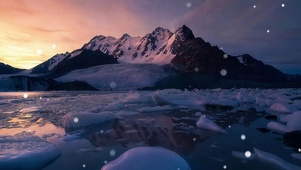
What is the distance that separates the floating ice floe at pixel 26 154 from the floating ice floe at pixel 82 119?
2.13 metres

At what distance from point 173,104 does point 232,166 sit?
1322 cm

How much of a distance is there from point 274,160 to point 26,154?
5006mm

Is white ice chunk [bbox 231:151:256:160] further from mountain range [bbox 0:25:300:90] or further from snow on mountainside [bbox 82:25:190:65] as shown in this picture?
snow on mountainside [bbox 82:25:190:65]

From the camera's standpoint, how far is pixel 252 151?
5039 mm

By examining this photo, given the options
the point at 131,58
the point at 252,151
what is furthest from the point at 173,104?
the point at 131,58

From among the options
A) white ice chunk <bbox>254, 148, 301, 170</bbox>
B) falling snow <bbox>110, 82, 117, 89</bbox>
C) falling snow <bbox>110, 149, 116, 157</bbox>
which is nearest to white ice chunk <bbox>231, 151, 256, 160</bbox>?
white ice chunk <bbox>254, 148, 301, 170</bbox>

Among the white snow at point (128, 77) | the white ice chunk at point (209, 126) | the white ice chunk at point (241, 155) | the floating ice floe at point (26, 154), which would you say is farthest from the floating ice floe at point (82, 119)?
the white snow at point (128, 77)

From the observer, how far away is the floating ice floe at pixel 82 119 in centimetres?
805

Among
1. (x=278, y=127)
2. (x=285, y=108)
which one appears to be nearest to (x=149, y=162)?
(x=278, y=127)

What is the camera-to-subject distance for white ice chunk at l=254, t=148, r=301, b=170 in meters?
4.01

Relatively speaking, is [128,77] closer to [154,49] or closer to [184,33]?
[184,33]

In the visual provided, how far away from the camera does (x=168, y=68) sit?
322 feet

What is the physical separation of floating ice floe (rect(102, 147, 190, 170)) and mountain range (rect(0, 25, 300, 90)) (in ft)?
233

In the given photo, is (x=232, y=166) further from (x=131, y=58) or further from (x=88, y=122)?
(x=131, y=58)
